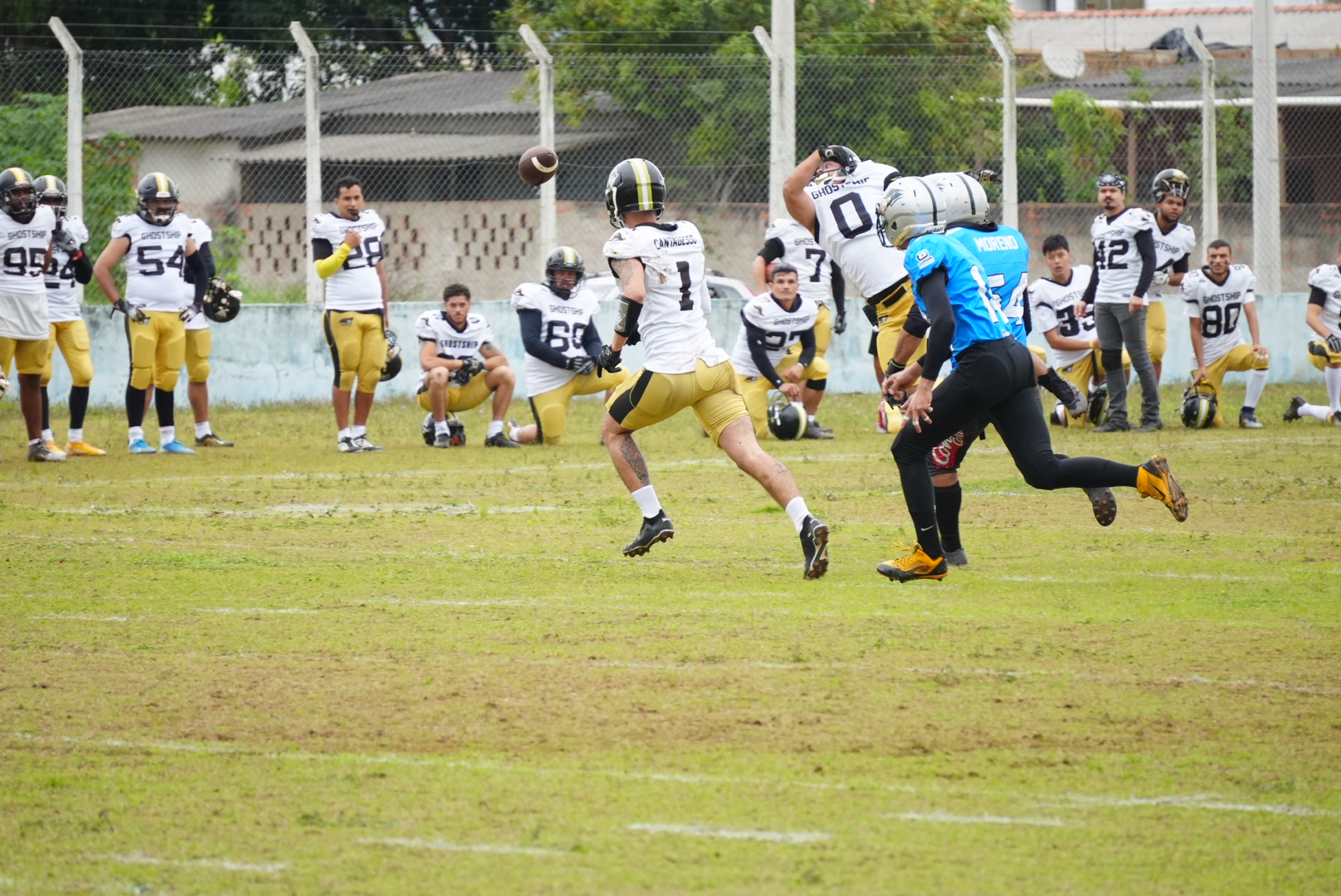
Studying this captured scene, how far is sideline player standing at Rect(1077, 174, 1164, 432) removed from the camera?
1605 centimetres

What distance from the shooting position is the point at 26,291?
14430mm

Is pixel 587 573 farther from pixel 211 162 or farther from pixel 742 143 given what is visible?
pixel 211 162

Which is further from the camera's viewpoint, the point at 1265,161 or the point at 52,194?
the point at 1265,161

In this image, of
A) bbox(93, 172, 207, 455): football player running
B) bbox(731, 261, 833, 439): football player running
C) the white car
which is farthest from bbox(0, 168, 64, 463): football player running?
the white car

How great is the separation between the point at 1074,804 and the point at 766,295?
11705 millimetres

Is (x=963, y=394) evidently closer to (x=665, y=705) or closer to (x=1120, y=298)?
(x=665, y=705)

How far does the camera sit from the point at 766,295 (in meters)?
16.1

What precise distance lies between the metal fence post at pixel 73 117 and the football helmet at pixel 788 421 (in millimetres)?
8343

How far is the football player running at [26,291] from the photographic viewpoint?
47.1 ft

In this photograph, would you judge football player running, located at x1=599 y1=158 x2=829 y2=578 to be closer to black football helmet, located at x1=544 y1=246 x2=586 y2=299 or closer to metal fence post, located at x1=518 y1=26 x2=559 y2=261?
black football helmet, located at x1=544 y1=246 x2=586 y2=299

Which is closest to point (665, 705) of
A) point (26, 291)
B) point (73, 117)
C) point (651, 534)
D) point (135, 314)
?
point (651, 534)

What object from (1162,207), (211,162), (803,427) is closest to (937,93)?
(1162,207)

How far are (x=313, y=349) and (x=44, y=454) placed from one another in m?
6.32

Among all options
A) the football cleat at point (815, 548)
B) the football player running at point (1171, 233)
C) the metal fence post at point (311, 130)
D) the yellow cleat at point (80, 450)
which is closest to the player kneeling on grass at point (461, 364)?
the yellow cleat at point (80, 450)
